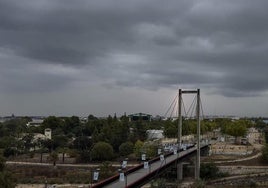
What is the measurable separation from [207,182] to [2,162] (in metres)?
25.9

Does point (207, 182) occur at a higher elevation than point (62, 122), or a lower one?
lower

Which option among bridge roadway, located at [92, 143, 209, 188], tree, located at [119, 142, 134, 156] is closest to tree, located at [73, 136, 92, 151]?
tree, located at [119, 142, 134, 156]

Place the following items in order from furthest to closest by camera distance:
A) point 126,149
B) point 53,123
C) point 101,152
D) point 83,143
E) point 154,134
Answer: point 53,123 < point 154,134 < point 83,143 < point 126,149 < point 101,152

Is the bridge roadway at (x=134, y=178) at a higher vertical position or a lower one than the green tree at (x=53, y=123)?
lower

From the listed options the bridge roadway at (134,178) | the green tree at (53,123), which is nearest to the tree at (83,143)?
the green tree at (53,123)

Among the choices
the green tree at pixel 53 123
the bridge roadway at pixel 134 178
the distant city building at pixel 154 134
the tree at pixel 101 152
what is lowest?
the tree at pixel 101 152

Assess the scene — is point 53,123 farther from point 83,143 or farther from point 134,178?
point 134,178

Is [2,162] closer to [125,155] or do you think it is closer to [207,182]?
[207,182]

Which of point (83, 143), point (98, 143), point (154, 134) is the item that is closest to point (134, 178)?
point (98, 143)

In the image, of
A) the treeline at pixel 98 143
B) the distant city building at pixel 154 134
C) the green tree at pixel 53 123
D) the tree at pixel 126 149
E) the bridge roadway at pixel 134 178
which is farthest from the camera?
the green tree at pixel 53 123

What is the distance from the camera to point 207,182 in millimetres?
59031

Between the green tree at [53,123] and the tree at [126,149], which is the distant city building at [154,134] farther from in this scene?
the green tree at [53,123]

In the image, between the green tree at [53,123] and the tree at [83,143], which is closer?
the tree at [83,143]

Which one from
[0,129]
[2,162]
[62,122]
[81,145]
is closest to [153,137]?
[81,145]
